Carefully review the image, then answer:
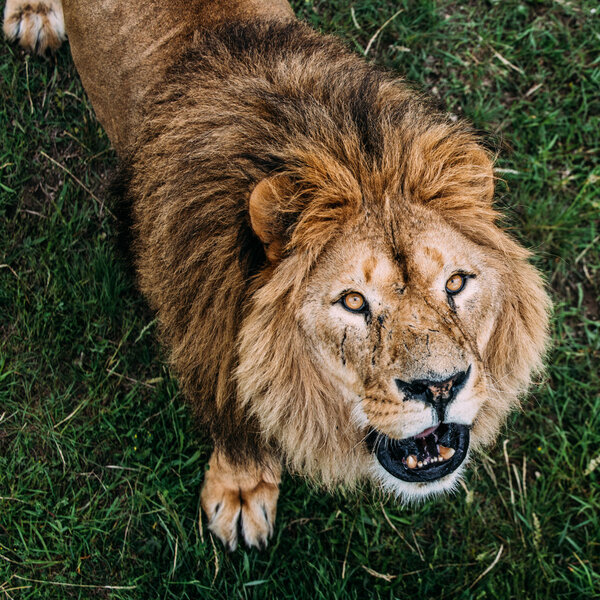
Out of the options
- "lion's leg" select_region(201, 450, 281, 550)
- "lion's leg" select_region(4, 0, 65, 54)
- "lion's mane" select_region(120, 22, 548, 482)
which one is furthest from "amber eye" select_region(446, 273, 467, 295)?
"lion's leg" select_region(4, 0, 65, 54)

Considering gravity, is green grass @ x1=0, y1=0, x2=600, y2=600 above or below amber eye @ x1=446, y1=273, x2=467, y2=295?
below

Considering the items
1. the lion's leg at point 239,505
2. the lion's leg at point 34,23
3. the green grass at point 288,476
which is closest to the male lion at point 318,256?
the lion's leg at point 239,505

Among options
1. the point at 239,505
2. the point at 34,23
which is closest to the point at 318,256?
the point at 239,505

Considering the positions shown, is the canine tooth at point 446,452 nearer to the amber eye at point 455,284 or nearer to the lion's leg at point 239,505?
the amber eye at point 455,284

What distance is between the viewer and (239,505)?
291 cm

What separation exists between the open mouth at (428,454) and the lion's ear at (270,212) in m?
0.65

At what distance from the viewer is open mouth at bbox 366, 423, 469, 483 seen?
1.98 m

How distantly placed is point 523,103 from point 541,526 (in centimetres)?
232

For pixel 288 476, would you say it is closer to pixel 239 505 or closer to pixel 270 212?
pixel 239 505

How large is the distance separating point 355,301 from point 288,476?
1.58m

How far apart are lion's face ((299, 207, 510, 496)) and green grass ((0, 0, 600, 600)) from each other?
43.6 inches

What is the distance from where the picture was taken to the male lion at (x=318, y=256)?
1764 mm

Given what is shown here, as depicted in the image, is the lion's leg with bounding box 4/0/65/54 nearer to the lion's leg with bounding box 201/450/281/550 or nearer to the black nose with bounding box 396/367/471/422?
the lion's leg with bounding box 201/450/281/550

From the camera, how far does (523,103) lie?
369cm
